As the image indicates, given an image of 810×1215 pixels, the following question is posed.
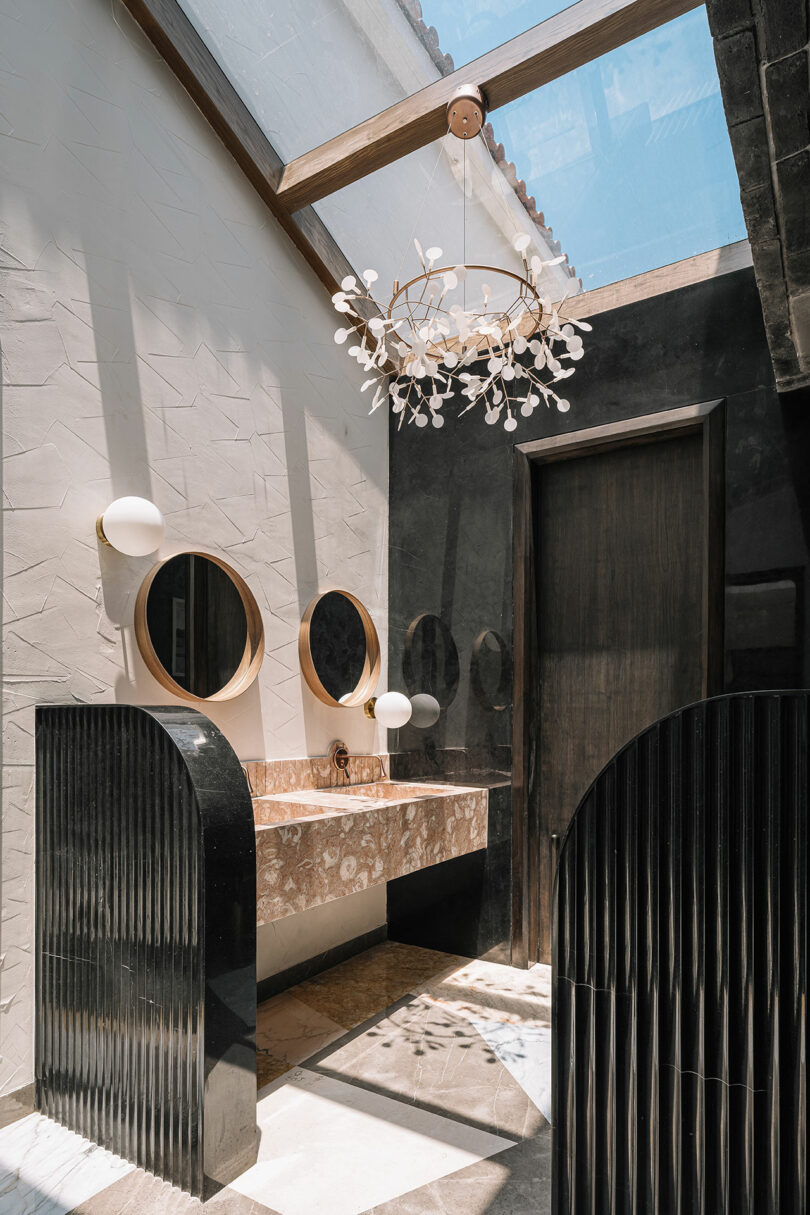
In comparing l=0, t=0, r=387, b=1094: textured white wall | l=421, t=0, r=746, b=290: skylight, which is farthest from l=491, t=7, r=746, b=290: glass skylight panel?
l=0, t=0, r=387, b=1094: textured white wall

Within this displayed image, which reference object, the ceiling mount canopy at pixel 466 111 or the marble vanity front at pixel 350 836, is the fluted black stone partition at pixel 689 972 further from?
the ceiling mount canopy at pixel 466 111

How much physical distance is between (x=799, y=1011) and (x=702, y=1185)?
0.35 m

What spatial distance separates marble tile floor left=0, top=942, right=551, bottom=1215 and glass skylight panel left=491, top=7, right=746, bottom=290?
305 cm

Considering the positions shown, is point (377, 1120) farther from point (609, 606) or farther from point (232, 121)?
point (232, 121)

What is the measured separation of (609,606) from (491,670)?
1.99 ft

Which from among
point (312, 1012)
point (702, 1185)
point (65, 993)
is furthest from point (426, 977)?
point (702, 1185)

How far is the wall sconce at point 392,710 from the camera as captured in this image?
11.5ft

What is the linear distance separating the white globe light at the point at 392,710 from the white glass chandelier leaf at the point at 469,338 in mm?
1254

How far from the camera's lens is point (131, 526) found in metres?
2.39

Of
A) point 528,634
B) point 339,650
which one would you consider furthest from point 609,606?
point 339,650

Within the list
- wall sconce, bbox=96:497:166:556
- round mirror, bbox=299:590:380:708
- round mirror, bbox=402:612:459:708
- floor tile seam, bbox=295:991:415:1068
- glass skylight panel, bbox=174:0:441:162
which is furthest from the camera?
round mirror, bbox=402:612:459:708

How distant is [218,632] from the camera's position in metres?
2.86

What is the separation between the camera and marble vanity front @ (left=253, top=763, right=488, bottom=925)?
228 cm

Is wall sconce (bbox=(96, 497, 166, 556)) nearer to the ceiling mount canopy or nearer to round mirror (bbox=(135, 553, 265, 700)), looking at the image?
round mirror (bbox=(135, 553, 265, 700))
